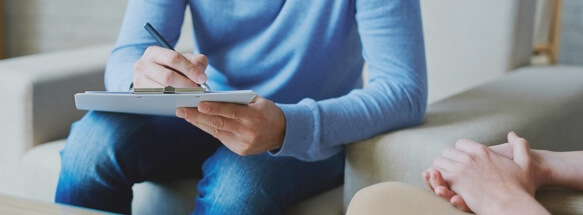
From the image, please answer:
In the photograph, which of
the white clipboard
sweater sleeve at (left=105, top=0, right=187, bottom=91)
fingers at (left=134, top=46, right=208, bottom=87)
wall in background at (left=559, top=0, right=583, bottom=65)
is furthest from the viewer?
wall in background at (left=559, top=0, right=583, bottom=65)

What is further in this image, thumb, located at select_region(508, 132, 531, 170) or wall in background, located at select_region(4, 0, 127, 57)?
wall in background, located at select_region(4, 0, 127, 57)

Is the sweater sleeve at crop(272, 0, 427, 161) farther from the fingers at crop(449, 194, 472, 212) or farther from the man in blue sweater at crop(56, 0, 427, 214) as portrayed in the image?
the fingers at crop(449, 194, 472, 212)

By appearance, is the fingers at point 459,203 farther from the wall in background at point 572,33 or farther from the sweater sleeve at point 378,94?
the wall in background at point 572,33

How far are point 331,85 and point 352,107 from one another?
0.17 meters

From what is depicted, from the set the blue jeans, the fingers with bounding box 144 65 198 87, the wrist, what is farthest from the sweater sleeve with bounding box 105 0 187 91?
the wrist

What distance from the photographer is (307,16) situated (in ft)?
4.61

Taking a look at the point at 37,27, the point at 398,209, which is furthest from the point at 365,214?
the point at 37,27

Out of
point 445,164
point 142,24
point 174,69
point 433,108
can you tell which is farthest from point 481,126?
point 142,24

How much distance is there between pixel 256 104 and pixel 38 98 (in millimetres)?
621

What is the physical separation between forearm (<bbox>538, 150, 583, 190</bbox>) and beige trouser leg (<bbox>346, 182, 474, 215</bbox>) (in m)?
0.13

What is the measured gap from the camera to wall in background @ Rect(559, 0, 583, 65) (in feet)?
13.1

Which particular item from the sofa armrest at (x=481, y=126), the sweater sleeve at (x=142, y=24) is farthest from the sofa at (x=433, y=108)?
the sweater sleeve at (x=142, y=24)

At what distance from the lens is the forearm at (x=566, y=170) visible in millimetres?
1070

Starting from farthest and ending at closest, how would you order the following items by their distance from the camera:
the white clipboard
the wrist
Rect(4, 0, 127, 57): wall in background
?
Rect(4, 0, 127, 57): wall in background < the white clipboard < the wrist
